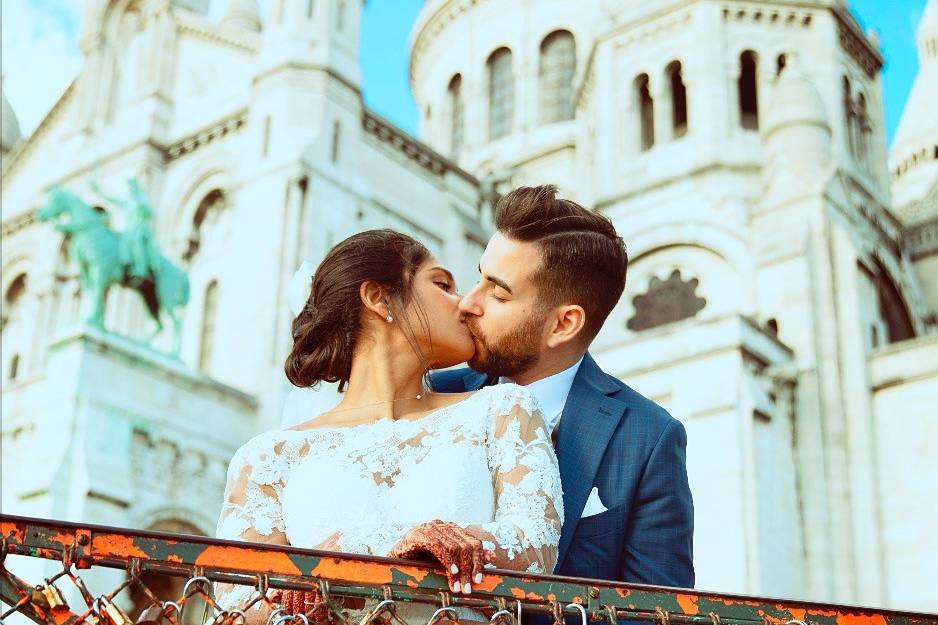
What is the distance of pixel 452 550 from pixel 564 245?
1376mm

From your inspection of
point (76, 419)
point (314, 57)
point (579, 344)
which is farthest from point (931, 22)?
point (579, 344)

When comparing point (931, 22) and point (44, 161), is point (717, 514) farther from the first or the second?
point (931, 22)

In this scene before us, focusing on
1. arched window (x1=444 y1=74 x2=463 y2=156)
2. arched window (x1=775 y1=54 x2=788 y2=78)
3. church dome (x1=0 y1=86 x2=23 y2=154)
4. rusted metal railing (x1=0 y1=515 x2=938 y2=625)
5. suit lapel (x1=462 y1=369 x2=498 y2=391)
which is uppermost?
arched window (x1=444 y1=74 x2=463 y2=156)

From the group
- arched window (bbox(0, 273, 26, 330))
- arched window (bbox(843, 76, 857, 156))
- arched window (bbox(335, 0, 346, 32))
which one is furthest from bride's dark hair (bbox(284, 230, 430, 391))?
arched window (bbox(0, 273, 26, 330))

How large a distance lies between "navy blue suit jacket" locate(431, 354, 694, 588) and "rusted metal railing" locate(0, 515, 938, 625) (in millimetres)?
829

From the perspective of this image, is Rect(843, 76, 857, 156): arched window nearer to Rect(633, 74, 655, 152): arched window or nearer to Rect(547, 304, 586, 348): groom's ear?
Rect(633, 74, 655, 152): arched window

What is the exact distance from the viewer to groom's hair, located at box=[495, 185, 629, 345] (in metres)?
3.96

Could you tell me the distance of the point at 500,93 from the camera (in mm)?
36375

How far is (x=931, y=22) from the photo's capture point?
40.9m

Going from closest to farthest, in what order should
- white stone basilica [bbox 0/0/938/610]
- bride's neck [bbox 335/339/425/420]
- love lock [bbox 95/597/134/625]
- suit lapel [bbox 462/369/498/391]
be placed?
love lock [bbox 95/597/134/625] → bride's neck [bbox 335/339/425/420] → suit lapel [bbox 462/369/498/391] → white stone basilica [bbox 0/0/938/610]

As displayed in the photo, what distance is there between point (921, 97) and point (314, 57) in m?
21.6

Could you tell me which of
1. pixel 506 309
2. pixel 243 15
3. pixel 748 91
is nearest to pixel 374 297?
pixel 506 309

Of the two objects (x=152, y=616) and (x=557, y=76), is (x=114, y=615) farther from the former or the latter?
(x=557, y=76)

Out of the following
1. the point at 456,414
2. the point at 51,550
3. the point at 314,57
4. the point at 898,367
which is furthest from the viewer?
the point at 314,57
